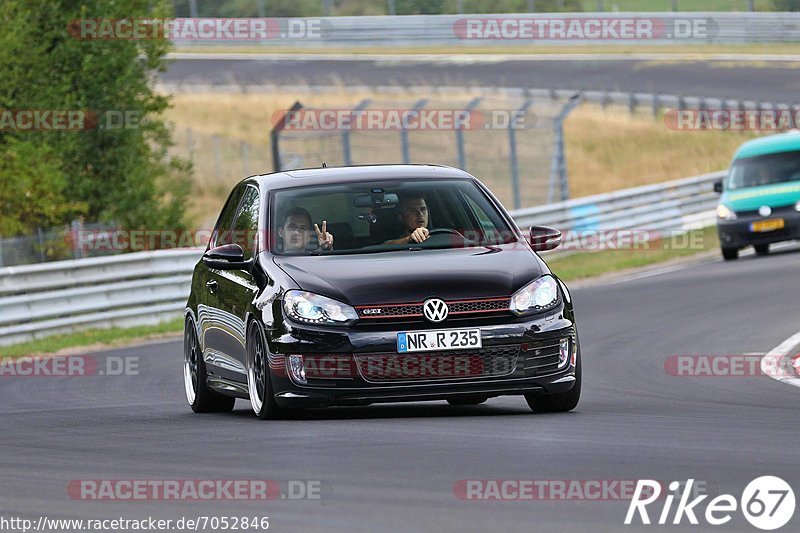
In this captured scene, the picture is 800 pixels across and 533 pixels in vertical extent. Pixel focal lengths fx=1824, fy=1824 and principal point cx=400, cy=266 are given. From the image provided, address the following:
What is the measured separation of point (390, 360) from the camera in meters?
10.0

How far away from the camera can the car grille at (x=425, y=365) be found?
10.0m

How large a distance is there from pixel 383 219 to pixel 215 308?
1440 millimetres

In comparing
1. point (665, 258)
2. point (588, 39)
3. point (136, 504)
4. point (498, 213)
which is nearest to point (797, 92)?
point (588, 39)

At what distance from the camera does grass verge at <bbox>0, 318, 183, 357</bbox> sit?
812 inches

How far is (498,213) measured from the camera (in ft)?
37.4

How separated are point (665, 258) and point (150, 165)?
8.27m

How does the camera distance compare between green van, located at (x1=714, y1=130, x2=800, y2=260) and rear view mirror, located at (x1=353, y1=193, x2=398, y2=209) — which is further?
green van, located at (x1=714, y1=130, x2=800, y2=260)

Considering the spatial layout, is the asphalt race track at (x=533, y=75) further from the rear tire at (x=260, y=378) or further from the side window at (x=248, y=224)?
the rear tire at (x=260, y=378)

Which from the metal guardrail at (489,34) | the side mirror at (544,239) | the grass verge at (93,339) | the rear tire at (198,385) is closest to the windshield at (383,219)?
the side mirror at (544,239)

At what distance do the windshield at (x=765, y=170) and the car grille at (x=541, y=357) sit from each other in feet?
57.4

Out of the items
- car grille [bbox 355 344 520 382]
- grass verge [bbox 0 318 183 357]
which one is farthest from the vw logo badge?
grass verge [bbox 0 318 183 357]

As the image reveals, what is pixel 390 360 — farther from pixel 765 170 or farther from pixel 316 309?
pixel 765 170

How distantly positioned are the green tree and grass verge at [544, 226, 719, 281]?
6200 mm

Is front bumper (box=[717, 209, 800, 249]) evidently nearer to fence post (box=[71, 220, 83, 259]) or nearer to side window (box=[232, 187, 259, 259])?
fence post (box=[71, 220, 83, 259])
